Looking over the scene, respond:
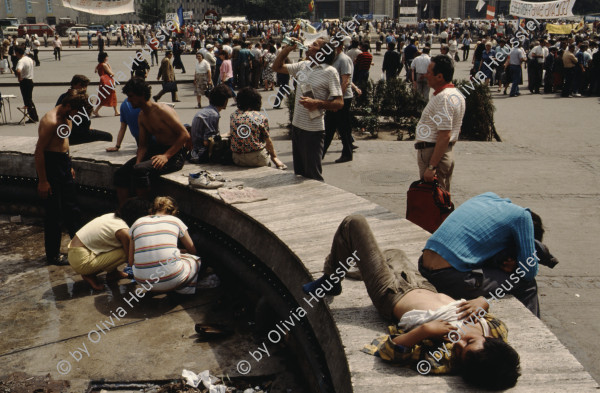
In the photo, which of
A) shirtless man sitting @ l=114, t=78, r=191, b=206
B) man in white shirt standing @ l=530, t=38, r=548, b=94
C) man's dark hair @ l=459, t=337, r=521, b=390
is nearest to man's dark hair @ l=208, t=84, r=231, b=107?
shirtless man sitting @ l=114, t=78, r=191, b=206

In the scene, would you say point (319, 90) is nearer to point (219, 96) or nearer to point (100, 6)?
point (219, 96)

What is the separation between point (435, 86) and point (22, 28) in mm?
60786

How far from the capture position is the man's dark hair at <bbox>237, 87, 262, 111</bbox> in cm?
711

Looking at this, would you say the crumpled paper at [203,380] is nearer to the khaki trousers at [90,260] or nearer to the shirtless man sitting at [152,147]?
the khaki trousers at [90,260]

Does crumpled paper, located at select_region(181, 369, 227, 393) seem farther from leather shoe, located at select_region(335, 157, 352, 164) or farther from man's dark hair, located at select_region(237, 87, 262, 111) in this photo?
leather shoe, located at select_region(335, 157, 352, 164)

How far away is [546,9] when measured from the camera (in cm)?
2897

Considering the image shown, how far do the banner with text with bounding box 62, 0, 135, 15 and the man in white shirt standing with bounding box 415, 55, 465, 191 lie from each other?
1756 centimetres

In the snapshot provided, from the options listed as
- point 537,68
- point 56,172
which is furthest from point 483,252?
point 537,68

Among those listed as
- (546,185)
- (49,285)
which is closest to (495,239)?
(49,285)

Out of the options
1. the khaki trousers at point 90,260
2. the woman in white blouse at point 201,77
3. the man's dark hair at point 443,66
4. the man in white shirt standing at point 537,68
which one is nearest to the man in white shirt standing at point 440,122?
the man's dark hair at point 443,66

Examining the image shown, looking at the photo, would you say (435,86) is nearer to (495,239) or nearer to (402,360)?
(495,239)

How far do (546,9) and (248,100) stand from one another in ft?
85.5

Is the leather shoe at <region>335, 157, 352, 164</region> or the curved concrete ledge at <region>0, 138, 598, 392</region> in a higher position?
the curved concrete ledge at <region>0, 138, 598, 392</region>

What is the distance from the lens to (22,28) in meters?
58.3
